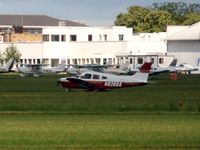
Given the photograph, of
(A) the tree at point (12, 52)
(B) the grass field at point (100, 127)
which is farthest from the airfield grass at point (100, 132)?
(A) the tree at point (12, 52)

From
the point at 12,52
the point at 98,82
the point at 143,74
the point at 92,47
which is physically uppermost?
the point at 143,74

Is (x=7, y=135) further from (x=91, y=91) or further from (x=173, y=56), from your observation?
(x=173, y=56)

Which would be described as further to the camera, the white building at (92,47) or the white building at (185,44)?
the white building at (92,47)

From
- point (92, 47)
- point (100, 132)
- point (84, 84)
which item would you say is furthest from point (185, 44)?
point (100, 132)

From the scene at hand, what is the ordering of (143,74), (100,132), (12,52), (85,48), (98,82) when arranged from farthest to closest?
(85,48), (12,52), (143,74), (98,82), (100,132)

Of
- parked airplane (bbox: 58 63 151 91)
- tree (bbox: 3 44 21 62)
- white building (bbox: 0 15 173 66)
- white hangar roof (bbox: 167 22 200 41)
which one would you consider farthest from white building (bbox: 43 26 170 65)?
parked airplane (bbox: 58 63 151 91)

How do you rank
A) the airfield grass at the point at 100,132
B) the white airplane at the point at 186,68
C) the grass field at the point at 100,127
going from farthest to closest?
the white airplane at the point at 186,68 < the grass field at the point at 100,127 < the airfield grass at the point at 100,132

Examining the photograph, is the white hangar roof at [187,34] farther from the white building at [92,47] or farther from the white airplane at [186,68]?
the white airplane at [186,68]

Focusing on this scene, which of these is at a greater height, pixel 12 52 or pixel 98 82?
pixel 98 82

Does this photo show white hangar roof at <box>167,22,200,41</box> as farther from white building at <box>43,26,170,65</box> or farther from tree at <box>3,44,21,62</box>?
tree at <box>3,44,21,62</box>

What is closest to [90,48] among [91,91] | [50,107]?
[91,91]

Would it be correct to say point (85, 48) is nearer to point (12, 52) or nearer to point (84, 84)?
point (12, 52)

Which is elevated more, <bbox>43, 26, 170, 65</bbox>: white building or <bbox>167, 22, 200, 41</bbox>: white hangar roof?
<bbox>167, 22, 200, 41</bbox>: white hangar roof

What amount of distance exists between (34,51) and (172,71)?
55461 mm
